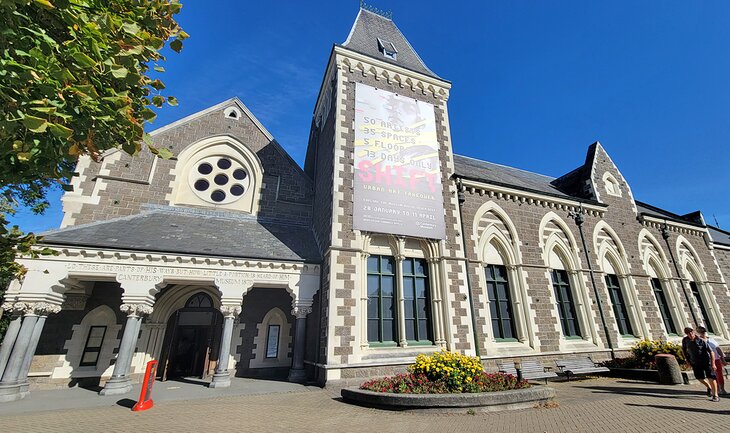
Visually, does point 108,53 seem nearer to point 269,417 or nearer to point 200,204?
point 269,417

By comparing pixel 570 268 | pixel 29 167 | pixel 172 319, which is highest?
pixel 570 268

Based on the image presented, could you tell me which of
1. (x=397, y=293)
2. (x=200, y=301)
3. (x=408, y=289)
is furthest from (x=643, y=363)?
(x=200, y=301)

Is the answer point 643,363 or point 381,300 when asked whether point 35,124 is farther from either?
point 643,363

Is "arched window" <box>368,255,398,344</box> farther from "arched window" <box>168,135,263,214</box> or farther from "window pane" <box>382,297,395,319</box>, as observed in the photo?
"arched window" <box>168,135,263,214</box>

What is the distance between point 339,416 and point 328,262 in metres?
4.95

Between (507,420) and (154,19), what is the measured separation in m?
8.96

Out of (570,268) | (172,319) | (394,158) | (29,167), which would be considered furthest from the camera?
(570,268)

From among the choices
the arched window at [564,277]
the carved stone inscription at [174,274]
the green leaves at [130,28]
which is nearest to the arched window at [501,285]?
the arched window at [564,277]

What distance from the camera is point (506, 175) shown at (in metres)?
19.0

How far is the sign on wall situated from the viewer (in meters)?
11.6

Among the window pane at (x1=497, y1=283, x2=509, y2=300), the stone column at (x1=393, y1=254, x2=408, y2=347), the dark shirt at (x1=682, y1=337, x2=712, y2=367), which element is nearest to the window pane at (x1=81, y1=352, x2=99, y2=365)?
the stone column at (x1=393, y1=254, x2=408, y2=347)

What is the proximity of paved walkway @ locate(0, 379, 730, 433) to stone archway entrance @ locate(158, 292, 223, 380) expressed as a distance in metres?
3.25

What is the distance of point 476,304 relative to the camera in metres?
11.9

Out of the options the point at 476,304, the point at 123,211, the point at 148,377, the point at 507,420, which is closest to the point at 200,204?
the point at 123,211
